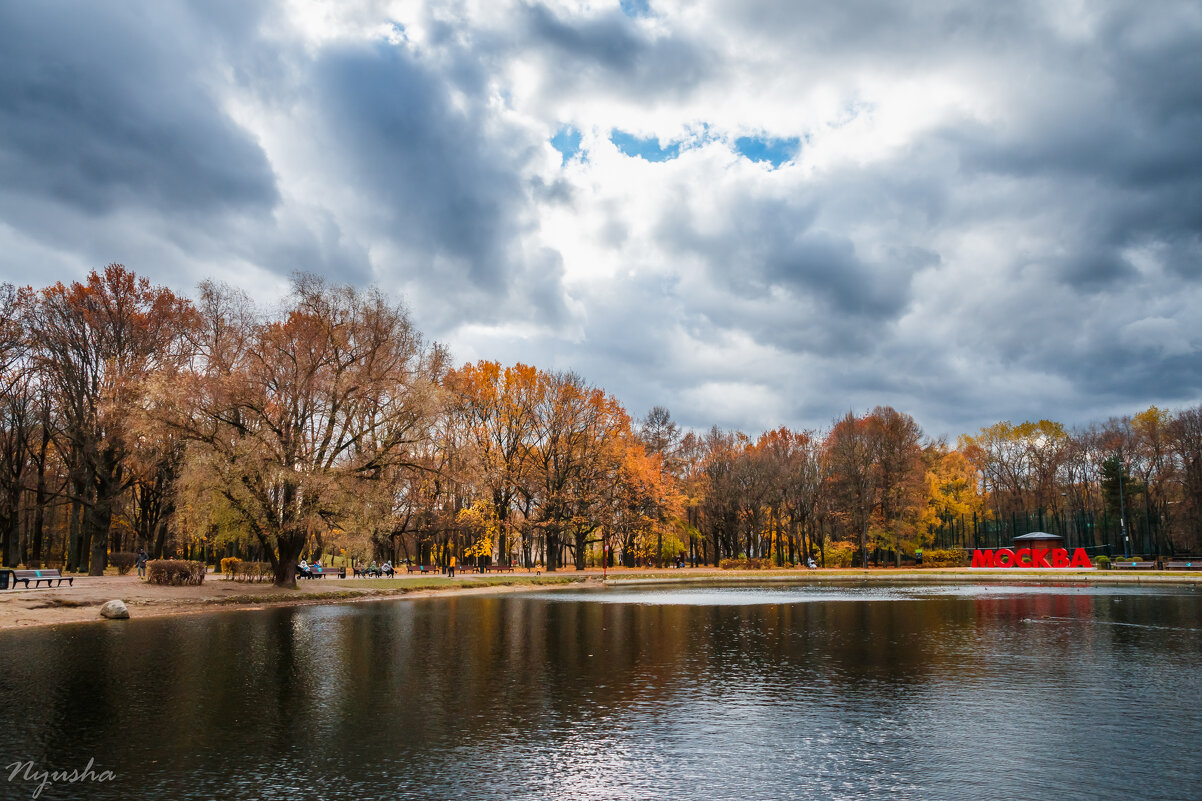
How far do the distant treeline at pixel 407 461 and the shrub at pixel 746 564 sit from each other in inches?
263

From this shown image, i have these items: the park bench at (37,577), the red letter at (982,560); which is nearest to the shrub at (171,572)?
the park bench at (37,577)

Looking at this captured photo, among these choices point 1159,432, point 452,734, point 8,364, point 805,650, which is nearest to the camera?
point 452,734

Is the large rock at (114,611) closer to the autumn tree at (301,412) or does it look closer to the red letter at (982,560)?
the autumn tree at (301,412)

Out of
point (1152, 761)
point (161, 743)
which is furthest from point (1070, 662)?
point (161, 743)

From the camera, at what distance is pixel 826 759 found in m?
10.8

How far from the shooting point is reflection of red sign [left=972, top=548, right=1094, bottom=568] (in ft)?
226

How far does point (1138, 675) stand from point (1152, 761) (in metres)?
7.69

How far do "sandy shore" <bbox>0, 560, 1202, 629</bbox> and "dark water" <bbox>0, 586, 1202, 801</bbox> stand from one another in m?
5.29

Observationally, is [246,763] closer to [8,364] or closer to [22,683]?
[22,683]

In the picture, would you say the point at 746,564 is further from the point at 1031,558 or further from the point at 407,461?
the point at 407,461

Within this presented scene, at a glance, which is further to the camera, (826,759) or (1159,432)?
(1159,432)

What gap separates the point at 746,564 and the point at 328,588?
44876mm

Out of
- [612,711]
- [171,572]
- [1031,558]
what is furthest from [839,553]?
[612,711]

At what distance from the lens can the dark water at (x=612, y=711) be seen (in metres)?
9.88
